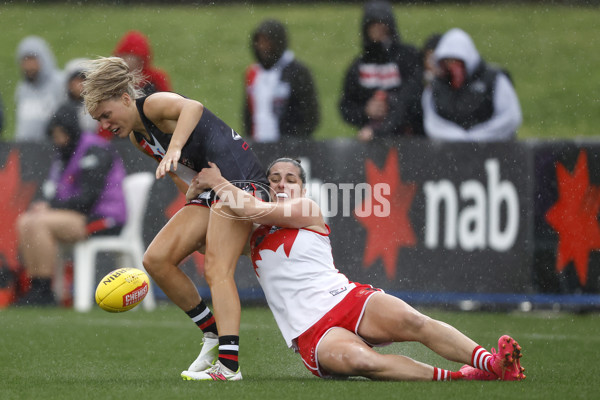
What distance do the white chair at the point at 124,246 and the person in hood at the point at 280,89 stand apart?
4.67ft

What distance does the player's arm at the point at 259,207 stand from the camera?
5828mm

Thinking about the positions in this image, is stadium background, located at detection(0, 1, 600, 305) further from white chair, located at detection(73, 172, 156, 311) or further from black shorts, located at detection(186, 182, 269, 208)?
black shorts, located at detection(186, 182, 269, 208)

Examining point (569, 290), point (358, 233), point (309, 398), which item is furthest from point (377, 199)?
point (309, 398)

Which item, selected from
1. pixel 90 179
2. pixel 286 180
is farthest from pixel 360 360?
pixel 90 179

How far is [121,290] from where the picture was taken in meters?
6.12

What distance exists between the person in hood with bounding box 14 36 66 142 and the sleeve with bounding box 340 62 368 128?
3912 mm

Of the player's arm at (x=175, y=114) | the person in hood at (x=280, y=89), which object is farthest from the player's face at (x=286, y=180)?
the person in hood at (x=280, y=89)

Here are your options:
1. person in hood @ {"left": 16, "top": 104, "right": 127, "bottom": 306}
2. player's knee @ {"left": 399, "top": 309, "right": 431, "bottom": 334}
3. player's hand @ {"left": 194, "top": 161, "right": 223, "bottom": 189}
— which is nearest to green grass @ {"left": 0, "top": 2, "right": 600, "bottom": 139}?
person in hood @ {"left": 16, "top": 104, "right": 127, "bottom": 306}

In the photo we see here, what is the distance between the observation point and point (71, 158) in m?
10.3

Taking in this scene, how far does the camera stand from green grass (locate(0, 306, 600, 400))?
5.35m

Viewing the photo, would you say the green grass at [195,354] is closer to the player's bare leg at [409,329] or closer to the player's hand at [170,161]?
the player's bare leg at [409,329]

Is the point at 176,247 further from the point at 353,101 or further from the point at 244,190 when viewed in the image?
the point at 353,101

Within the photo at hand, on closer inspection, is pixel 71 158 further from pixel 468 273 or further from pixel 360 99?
pixel 468 273

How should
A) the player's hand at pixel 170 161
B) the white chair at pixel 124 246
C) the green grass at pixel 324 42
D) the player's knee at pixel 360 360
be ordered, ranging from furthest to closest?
the green grass at pixel 324 42 < the white chair at pixel 124 246 < the player's hand at pixel 170 161 < the player's knee at pixel 360 360
